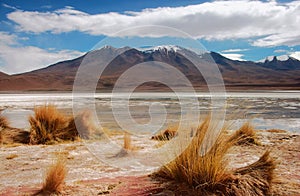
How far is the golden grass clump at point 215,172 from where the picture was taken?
137 inches

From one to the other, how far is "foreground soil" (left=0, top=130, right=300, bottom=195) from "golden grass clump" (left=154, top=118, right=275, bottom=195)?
5.4 inches

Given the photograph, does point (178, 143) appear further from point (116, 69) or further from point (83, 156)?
point (116, 69)

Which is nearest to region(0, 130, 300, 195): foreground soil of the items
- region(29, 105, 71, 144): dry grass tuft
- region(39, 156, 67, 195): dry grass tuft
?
region(39, 156, 67, 195): dry grass tuft

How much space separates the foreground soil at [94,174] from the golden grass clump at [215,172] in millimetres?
138

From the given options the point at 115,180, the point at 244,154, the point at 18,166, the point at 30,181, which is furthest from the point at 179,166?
the point at 18,166

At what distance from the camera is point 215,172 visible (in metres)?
3.50

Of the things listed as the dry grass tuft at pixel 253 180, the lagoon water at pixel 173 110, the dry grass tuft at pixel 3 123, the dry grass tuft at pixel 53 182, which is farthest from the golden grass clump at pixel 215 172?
the dry grass tuft at pixel 3 123

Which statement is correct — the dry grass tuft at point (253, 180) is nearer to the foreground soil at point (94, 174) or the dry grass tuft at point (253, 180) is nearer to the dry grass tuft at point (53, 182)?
the foreground soil at point (94, 174)

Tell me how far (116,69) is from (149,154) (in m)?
161

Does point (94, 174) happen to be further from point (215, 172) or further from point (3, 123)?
point (3, 123)

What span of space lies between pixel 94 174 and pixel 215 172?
1881 mm

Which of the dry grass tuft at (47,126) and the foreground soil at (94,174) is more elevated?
the dry grass tuft at (47,126)

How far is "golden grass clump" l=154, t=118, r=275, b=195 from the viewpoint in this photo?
3477mm

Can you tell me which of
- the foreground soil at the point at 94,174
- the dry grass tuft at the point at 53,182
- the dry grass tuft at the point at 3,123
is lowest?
the foreground soil at the point at 94,174
